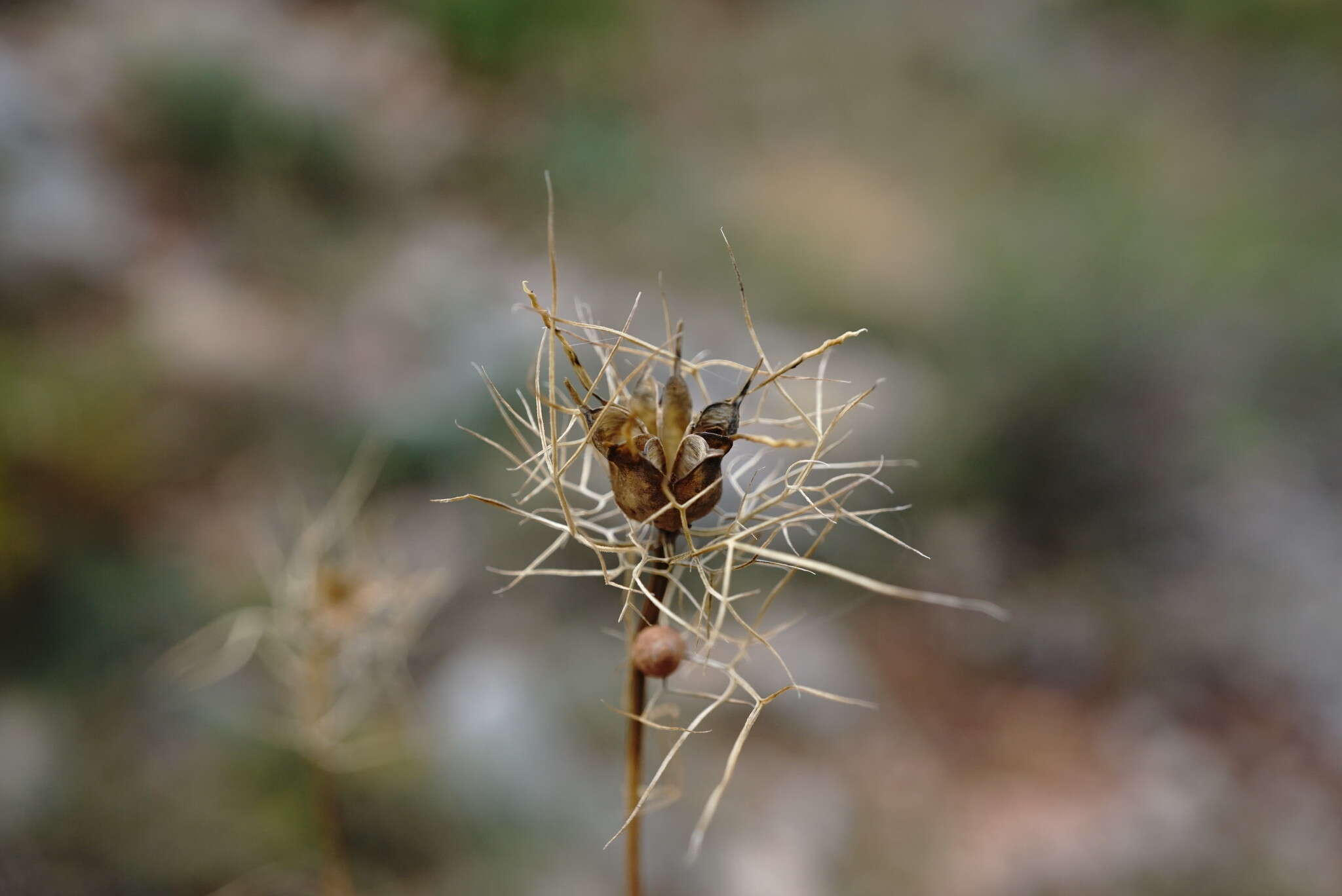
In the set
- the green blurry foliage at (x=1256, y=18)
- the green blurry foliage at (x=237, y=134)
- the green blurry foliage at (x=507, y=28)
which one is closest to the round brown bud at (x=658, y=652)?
the green blurry foliage at (x=237, y=134)

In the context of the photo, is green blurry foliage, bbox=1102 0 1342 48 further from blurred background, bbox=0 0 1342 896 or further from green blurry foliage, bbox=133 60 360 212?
green blurry foliage, bbox=133 60 360 212

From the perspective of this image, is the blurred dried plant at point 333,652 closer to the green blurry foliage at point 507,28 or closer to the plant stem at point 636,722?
the plant stem at point 636,722

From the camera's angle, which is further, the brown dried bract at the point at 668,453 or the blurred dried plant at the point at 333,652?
the blurred dried plant at the point at 333,652

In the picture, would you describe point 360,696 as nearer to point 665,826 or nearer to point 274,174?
point 665,826

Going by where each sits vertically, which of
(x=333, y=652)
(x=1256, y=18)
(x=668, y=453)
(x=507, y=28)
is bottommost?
(x=333, y=652)

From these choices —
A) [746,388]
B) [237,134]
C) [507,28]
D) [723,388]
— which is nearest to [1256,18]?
[507,28]

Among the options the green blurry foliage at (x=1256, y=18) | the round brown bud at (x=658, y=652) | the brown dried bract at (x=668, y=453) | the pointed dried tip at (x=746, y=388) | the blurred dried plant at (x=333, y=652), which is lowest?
the blurred dried plant at (x=333, y=652)

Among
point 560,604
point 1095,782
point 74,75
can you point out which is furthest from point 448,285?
point 1095,782

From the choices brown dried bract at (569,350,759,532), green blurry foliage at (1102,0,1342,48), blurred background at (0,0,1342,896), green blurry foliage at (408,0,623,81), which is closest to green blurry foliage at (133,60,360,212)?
blurred background at (0,0,1342,896)

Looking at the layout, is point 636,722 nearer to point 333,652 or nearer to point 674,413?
point 674,413

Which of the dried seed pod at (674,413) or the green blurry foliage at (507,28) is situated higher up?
the green blurry foliage at (507,28)
